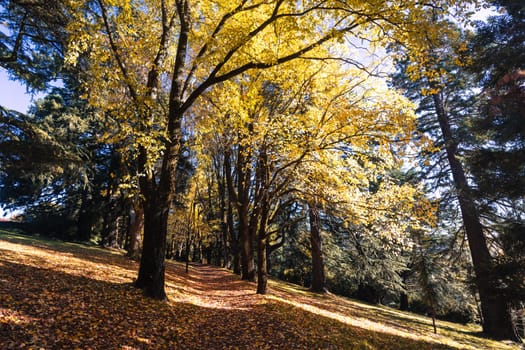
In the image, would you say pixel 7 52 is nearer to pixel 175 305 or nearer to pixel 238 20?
pixel 238 20

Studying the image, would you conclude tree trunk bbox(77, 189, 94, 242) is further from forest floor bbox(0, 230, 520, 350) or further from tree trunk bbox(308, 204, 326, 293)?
tree trunk bbox(308, 204, 326, 293)

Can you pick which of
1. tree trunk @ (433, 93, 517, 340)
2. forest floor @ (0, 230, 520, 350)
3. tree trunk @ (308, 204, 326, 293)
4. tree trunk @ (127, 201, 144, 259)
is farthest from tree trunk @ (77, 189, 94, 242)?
tree trunk @ (433, 93, 517, 340)

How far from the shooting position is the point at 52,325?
409cm

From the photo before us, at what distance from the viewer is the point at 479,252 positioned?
42.1 ft

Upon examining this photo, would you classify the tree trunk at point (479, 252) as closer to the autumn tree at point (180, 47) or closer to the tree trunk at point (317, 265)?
the tree trunk at point (317, 265)

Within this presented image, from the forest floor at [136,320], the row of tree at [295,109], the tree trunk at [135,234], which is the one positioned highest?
the row of tree at [295,109]

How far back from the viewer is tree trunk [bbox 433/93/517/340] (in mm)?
9516

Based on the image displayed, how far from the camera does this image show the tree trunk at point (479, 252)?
31.2 ft

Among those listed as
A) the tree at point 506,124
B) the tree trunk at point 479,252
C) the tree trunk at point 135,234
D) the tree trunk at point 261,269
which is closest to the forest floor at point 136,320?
the tree trunk at point 261,269

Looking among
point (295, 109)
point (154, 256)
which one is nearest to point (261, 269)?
point (154, 256)

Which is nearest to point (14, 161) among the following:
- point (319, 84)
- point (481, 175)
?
point (319, 84)

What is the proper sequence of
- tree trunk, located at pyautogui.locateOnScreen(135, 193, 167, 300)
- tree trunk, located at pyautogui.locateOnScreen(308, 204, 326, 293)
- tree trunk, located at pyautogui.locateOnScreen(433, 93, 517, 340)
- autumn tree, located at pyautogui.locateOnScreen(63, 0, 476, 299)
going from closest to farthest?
autumn tree, located at pyautogui.locateOnScreen(63, 0, 476, 299) → tree trunk, located at pyautogui.locateOnScreen(135, 193, 167, 300) → tree trunk, located at pyautogui.locateOnScreen(433, 93, 517, 340) → tree trunk, located at pyautogui.locateOnScreen(308, 204, 326, 293)

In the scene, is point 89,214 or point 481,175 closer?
point 481,175

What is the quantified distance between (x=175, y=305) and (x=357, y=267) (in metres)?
17.6
